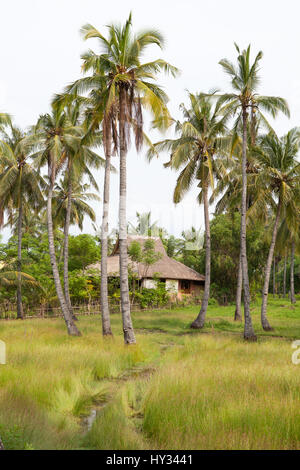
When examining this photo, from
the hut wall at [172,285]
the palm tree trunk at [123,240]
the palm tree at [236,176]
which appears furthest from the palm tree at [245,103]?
the hut wall at [172,285]

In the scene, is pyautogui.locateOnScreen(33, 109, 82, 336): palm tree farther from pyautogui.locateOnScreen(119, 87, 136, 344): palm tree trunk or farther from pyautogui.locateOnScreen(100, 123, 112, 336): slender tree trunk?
pyautogui.locateOnScreen(119, 87, 136, 344): palm tree trunk

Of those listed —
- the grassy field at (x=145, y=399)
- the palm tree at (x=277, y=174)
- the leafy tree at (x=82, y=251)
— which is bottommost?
the grassy field at (x=145, y=399)

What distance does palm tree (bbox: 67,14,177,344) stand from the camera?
12.9 meters

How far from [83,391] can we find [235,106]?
1310cm

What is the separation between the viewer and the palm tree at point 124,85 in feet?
42.4

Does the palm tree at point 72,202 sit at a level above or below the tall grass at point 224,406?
above

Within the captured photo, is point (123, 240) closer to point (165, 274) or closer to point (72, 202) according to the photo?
point (72, 202)

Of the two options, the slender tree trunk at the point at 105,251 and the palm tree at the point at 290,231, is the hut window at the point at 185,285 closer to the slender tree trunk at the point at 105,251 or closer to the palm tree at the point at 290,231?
the palm tree at the point at 290,231

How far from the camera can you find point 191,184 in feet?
66.5

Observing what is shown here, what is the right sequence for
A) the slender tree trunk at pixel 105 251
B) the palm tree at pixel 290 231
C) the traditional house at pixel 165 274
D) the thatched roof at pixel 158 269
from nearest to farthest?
the slender tree trunk at pixel 105 251
the palm tree at pixel 290 231
the thatched roof at pixel 158 269
the traditional house at pixel 165 274

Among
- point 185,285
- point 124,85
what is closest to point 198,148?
point 124,85
